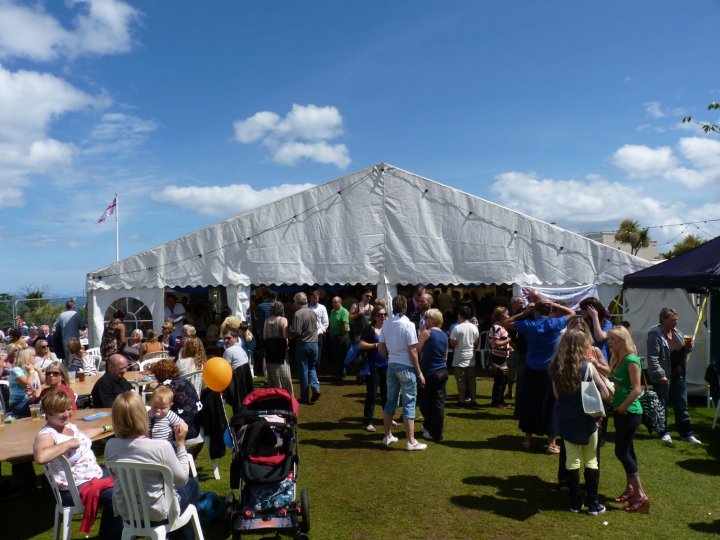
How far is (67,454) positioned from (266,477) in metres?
1.42

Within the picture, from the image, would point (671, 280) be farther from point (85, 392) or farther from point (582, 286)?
point (85, 392)

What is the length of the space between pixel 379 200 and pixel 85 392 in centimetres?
701

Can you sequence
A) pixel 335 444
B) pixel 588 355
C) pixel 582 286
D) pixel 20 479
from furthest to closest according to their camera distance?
pixel 582 286, pixel 335 444, pixel 20 479, pixel 588 355

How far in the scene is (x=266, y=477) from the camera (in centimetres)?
401

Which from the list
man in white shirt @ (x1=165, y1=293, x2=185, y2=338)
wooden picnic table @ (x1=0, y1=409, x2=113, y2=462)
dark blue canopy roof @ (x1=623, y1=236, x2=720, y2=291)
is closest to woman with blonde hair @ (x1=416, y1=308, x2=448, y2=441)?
wooden picnic table @ (x1=0, y1=409, x2=113, y2=462)

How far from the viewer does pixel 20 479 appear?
538 cm

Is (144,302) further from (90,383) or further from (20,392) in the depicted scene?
(20,392)

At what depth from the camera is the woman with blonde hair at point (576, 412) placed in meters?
4.32

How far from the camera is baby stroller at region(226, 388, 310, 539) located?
3891 mm

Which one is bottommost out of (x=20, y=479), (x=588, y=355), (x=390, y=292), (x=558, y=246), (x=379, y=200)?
(x=20, y=479)

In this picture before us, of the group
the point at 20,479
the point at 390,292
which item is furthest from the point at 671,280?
the point at 20,479

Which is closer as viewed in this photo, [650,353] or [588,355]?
[588,355]

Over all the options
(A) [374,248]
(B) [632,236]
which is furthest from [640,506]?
(B) [632,236]

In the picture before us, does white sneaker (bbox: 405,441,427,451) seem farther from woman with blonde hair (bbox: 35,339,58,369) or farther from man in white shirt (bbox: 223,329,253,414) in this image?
woman with blonde hair (bbox: 35,339,58,369)
